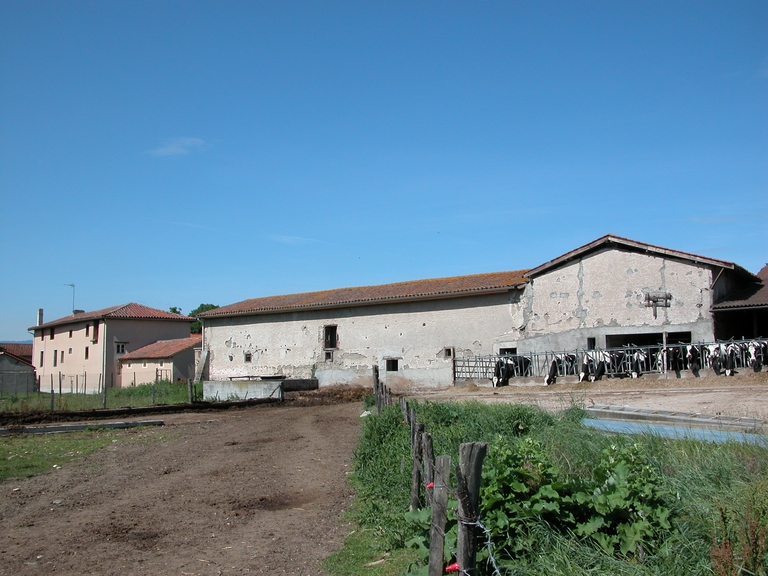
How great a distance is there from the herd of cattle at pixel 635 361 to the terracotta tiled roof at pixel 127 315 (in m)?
29.9

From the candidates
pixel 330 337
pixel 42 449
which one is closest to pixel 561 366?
pixel 330 337

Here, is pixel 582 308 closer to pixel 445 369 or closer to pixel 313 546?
pixel 445 369

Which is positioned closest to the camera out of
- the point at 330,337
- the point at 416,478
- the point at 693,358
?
the point at 416,478

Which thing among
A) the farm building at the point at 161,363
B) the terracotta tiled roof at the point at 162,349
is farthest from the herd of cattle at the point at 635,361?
the terracotta tiled roof at the point at 162,349

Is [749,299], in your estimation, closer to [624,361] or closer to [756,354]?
[756,354]

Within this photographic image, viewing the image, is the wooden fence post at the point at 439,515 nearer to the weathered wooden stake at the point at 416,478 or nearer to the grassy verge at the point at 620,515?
the grassy verge at the point at 620,515

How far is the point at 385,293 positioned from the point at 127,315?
75.4ft

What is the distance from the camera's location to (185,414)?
2200cm

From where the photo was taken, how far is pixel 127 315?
45219mm

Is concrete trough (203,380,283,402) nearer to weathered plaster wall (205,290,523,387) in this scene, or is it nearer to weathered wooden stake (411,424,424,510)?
weathered plaster wall (205,290,523,387)

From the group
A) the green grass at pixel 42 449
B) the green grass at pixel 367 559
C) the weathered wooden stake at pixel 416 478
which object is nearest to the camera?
the green grass at pixel 367 559

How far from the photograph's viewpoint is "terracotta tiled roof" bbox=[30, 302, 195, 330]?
4490 cm

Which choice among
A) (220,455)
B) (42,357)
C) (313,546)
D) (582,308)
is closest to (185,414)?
(220,455)

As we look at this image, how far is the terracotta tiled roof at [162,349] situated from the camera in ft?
133
